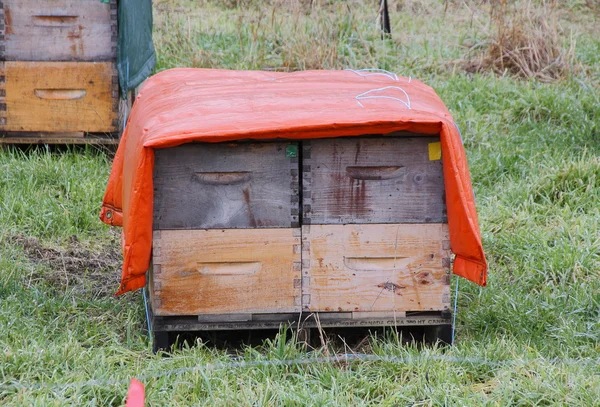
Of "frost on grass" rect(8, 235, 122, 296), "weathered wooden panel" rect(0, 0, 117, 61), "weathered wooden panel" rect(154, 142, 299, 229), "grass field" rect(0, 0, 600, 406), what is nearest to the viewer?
"grass field" rect(0, 0, 600, 406)

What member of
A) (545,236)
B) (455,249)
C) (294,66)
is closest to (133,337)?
(455,249)

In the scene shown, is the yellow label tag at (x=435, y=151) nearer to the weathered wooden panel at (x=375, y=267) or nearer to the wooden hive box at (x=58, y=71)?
the weathered wooden panel at (x=375, y=267)

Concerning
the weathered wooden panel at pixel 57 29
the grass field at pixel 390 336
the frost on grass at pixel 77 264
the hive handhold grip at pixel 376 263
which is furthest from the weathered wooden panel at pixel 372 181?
the weathered wooden panel at pixel 57 29

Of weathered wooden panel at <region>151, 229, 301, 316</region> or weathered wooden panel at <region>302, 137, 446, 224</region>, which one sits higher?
weathered wooden panel at <region>302, 137, 446, 224</region>

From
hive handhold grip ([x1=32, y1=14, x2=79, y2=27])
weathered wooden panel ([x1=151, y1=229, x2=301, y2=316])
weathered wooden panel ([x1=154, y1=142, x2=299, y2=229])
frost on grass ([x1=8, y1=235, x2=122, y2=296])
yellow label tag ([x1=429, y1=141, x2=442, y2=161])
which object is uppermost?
hive handhold grip ([x1=32, y1=14, x2=79, y2=27])

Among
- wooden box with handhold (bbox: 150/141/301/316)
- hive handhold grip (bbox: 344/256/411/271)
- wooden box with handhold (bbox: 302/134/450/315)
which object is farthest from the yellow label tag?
wooden box with handhold (bbox: 150/141/301/316)

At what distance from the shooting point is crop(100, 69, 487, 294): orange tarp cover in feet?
11.5

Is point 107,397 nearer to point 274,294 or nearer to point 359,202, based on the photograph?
point 274,294

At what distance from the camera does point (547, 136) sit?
6852mm

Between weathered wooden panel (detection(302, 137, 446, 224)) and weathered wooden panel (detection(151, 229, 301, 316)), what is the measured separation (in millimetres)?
205

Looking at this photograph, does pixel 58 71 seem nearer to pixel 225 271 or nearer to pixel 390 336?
pixel 225 271

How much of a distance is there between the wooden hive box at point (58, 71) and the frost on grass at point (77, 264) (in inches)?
55.9

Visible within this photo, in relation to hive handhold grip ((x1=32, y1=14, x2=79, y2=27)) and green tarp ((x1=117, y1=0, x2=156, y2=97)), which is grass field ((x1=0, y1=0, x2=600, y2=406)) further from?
hive handhold grip ((x1=32, y1=14, x2=79, y2=27))

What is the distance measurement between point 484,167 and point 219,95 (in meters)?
3.05
